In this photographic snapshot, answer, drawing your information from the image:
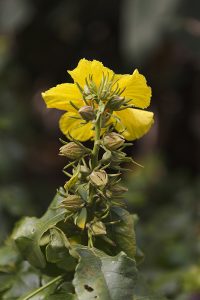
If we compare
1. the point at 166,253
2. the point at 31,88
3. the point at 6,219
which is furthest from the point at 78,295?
the point at 31,88

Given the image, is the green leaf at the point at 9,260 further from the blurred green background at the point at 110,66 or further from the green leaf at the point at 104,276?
the blurred green background at the point at 110,66

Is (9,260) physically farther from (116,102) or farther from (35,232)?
(116,102)

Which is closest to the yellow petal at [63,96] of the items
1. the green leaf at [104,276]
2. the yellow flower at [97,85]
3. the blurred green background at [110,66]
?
the yellow flower at [97,85]

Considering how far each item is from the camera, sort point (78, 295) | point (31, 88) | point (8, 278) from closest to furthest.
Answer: point (78, 295) < point (8, 278) < point (31, 88)

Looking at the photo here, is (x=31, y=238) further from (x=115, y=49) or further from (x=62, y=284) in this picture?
(x=115, y=49)

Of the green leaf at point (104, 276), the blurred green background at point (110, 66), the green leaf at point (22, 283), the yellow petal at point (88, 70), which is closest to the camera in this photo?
the green leaf at point (104, 276)

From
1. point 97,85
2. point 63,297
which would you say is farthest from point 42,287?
point 97,85
